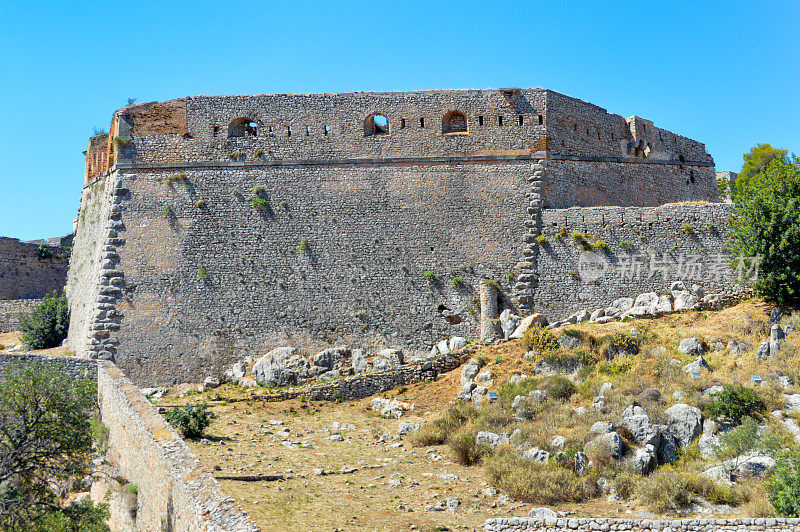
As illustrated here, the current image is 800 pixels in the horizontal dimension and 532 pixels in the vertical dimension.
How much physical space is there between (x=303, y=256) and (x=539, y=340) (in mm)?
7969

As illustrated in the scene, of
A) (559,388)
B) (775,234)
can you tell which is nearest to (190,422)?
(559,388)

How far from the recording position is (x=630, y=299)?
72.3 feet

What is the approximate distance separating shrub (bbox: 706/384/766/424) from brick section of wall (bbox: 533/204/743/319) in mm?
7305

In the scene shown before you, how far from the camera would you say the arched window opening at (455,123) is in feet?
80.8

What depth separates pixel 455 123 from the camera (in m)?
24.7

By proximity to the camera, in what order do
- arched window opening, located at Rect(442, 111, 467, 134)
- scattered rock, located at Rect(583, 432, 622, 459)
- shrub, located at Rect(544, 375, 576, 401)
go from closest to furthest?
scattered rock, located at Rect(583, 432, 622, 459), shrub, located at Rect(544, 375, 576, 401), arched window opening, located at Rect(442, 111, 467, 134)

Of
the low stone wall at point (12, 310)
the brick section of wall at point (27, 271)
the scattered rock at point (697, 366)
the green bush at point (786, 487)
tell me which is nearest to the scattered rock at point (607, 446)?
the green bush at point (786, 487)

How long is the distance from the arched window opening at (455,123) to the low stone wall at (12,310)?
1753 centimetres

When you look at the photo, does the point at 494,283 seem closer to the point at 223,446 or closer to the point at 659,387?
the point at 659,387

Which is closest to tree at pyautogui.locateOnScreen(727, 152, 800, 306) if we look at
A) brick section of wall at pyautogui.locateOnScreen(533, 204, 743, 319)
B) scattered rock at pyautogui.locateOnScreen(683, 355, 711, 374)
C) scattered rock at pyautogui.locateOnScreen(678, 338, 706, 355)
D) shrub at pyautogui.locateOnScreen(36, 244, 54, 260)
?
brick section of wall at pyautogui.locateOnScreen(533, 204, 743, 319)

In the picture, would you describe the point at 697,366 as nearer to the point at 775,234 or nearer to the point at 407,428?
the point at 775,234

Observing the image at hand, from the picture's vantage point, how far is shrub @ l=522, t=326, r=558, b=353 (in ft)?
65.5

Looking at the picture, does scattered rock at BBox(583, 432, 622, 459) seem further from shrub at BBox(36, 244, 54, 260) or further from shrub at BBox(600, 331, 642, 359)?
shrub at BBox(36, 244, 54, 260)

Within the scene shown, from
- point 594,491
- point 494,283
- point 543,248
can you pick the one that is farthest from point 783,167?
point 594,491
